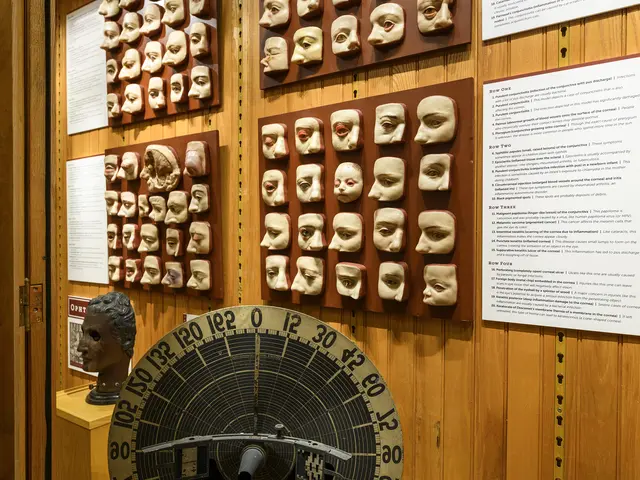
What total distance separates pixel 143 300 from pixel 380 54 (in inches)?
75.3

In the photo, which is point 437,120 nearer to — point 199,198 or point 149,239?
point 199,198

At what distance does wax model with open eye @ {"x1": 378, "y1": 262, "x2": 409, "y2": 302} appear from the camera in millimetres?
1919

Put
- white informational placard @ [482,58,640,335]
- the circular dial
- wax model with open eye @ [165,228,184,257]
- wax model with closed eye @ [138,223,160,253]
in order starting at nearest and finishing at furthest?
the circular dial, white informational placard @ [482,58,640,335], wax model with open eye @ [165,228,184,257], wax model with closed eye @ [138,223,160,253]

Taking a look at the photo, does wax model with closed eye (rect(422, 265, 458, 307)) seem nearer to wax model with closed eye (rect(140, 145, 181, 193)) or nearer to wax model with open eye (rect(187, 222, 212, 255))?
wax model with open eye (rect(187, 222, 212, 255))

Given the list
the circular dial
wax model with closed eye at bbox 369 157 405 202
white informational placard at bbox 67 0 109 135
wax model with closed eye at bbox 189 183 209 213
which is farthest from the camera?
white informational placard at bbox 67 0 109 135

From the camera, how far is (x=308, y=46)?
2184 millimetres

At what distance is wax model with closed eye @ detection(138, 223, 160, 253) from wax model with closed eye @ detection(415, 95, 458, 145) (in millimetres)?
1593

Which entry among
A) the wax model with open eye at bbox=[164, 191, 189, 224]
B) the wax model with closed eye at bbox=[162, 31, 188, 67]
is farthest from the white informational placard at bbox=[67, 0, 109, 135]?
the wax model with open eye at bbox=[164, 191, 189, 224]

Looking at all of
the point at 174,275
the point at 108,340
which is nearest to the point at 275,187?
the point at 174,275

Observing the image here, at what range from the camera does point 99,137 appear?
3311 millimetres

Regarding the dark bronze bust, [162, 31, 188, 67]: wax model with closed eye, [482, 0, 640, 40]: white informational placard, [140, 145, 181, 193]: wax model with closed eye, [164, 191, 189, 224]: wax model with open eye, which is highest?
[162, 31, 188, 67]: wax model with closed eye

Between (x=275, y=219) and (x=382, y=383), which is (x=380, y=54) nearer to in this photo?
(x=275, y=219)

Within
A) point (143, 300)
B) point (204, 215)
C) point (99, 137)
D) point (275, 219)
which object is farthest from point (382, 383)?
point (99, 137)

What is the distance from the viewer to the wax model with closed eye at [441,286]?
5.96 feet
